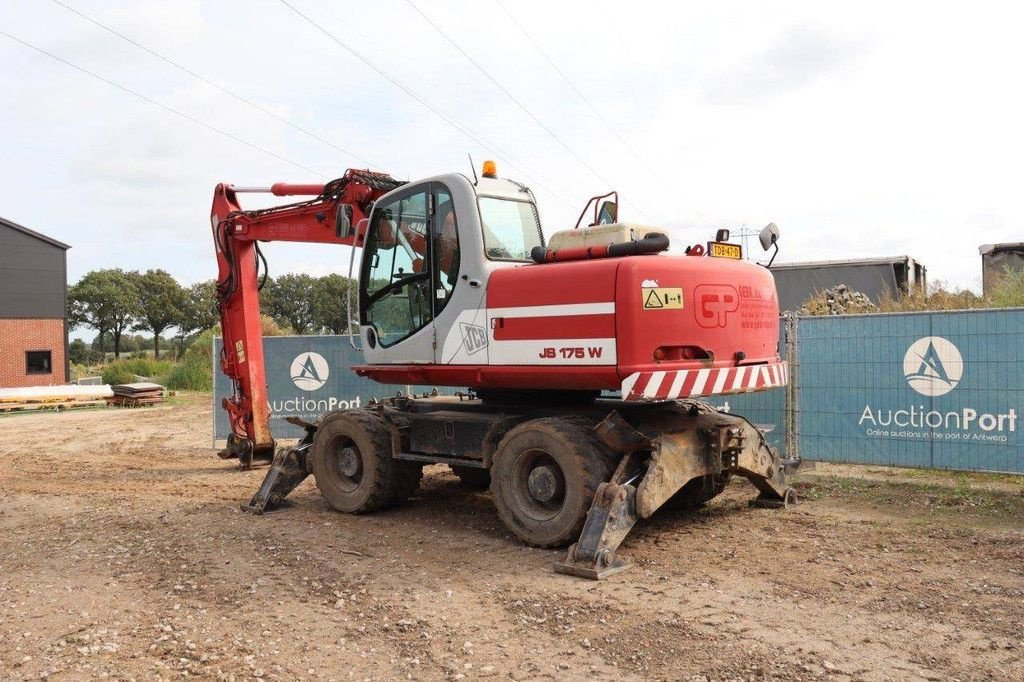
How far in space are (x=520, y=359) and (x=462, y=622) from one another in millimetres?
2421

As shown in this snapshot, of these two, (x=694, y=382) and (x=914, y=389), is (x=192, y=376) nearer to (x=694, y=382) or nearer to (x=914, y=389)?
(x=914, y=389)

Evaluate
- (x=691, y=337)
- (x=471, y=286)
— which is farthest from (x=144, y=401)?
(x=691, y=337)

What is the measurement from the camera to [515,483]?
23.7 ft

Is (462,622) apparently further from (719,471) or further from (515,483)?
(719,471)

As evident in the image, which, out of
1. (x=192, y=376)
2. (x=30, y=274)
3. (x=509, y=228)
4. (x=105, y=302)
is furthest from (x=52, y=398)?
(x=105, y=302)

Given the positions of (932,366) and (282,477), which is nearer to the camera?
(282,477)

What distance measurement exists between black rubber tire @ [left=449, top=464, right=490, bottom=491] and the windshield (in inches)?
110

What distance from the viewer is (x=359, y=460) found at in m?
8.72

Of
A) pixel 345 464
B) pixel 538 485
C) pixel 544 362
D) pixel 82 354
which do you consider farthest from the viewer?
pixel 82 354

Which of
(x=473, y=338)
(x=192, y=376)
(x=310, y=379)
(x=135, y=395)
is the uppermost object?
(x=473, y=338)

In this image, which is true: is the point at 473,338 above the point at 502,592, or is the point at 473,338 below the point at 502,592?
above

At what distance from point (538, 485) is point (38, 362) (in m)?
31.9

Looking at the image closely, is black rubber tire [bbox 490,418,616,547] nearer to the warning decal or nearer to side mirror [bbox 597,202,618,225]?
the warning decal

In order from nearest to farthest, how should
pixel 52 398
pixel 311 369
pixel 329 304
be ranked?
1. pixel 311 369
2. pixel 52 398
3. pixel 329 304
